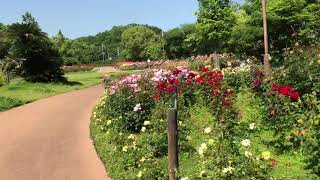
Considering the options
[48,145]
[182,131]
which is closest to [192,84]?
[182,131]

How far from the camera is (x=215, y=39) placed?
30781mm

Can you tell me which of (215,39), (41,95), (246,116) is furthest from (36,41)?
(246,116)

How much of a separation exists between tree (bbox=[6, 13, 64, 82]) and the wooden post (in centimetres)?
2112

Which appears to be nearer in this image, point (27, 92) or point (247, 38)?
point (27, 92)

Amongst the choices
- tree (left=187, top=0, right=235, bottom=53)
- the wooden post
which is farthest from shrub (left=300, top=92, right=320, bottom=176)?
tree (left=187, top=0, right=235, bottom=53)

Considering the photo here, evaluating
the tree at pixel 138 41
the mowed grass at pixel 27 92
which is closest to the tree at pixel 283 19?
the mowed grass at pixel 27 92

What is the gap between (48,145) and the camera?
35.7 feet

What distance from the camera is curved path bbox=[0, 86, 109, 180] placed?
874cm

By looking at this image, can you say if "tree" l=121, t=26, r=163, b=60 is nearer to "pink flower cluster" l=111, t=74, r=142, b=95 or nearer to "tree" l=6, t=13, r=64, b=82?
"tree" l=6, t=13, r=64, b=82

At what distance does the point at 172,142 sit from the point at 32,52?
21308mm

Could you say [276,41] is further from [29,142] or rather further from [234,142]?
[234,142]

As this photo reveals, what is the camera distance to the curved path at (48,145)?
8742 mm

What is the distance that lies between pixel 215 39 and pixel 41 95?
12.4 m

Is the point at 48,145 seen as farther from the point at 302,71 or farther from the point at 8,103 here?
the point at 8,103
